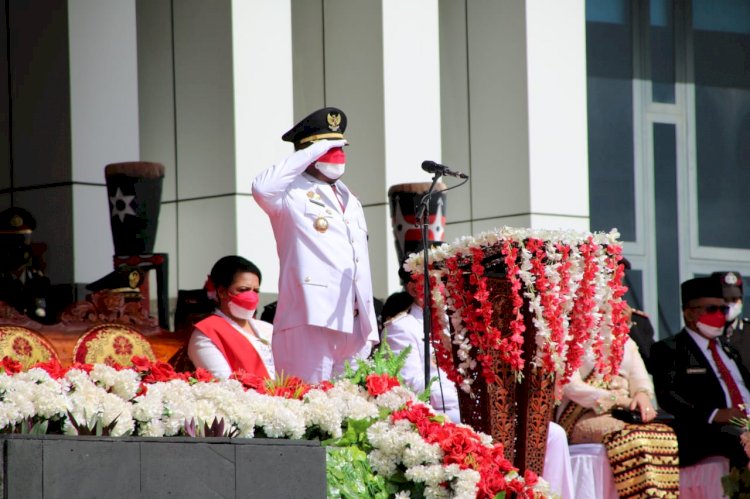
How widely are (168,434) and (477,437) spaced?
135 centimetres

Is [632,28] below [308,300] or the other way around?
the other way around

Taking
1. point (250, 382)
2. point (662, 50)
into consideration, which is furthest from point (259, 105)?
point (662, 50)

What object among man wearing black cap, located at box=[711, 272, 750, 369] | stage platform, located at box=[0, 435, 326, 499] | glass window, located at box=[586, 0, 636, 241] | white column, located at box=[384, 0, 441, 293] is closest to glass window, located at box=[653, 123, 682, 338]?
glass window, located at box=[586, 0, 636, 241]

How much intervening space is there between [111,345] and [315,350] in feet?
3.67

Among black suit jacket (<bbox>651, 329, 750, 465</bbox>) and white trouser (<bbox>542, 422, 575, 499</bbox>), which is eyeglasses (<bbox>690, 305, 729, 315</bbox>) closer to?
black suit jacket (<bbox>651, 329, 750, 465</bbox>)

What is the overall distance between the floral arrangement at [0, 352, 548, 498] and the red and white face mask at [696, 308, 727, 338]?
356cm

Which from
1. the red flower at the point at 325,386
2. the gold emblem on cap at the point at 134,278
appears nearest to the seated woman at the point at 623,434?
the gold emblem on cap at the point at 134,278

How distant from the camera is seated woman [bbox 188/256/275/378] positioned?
6535 mm

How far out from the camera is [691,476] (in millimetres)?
8031

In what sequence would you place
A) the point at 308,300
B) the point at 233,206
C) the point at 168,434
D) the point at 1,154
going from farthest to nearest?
the point at 1,154 < the point at 233,206 < the point at 308,300 < the point at 168,434

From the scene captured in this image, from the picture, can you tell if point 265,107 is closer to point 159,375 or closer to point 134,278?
point 134,278

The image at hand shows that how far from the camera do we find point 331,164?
21.5 feet

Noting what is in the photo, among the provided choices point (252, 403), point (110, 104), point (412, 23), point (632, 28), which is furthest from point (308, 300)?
point (632, 28)

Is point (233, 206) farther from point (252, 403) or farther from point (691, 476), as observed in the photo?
point (252, 403)
